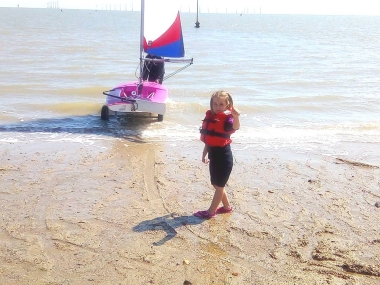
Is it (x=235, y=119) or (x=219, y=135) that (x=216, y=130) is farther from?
(x=235, y=119)

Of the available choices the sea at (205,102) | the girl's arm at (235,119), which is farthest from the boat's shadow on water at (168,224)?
the sea at (205,102)

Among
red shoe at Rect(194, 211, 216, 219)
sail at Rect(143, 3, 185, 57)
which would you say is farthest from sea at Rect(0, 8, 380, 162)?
red shoe at Rect(194, 211, 216, 219)

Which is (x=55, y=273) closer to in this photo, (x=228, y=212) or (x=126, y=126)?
(x=228, y=212)

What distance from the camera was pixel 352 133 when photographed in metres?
10.6

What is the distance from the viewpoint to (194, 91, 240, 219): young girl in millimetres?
5180

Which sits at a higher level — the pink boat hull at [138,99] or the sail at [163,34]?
the sail at [163,34]

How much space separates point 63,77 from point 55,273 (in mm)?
14634

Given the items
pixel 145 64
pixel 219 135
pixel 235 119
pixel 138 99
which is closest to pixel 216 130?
pixel 219 135

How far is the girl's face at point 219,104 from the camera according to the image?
514cm

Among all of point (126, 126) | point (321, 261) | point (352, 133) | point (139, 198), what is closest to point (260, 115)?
point (352, 133)

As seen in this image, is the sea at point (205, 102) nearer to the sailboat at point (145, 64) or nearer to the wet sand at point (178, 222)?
the sailboat at point (145, 64)

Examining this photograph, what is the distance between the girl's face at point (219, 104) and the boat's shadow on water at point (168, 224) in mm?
1159

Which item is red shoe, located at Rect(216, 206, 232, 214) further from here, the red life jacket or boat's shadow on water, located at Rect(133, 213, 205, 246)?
the red life jacket

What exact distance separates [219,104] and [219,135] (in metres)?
0.32
